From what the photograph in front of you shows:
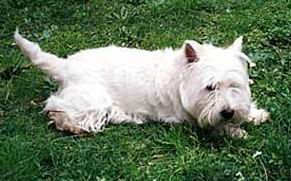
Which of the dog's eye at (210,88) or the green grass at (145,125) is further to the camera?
the dog's eye at (210,88)

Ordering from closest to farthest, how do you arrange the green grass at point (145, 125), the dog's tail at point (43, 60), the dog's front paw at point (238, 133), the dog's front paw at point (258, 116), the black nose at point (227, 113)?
the green grass at point (145, 125)
the black nose at point (227, 113)
the dog's front paw at point (238, 133)
the dog's front paw at point (258, 116)
the dog's tail at point (43, 60)

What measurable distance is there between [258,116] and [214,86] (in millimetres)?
654

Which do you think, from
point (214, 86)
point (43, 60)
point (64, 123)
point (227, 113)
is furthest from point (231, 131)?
point (43, 60)

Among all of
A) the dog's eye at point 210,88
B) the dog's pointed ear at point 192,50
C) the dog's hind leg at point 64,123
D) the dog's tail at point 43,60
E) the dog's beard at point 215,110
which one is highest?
the dog's pointed ear at point 192,50

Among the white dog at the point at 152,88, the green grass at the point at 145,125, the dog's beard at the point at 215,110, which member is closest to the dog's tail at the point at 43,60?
the white dog at the point at 152,88

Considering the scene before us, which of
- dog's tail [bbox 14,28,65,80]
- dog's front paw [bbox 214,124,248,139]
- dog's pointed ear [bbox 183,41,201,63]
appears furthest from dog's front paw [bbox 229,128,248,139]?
dog's tail [bbox 14,28,65,80]

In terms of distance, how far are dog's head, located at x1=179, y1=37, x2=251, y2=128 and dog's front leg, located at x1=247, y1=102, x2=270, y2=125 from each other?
41 centimetres

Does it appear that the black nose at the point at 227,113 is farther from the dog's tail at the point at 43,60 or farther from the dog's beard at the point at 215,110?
the dog's tail at the point at 43,60

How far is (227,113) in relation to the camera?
19.3 feet

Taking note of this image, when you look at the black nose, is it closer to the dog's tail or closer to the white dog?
the white dog

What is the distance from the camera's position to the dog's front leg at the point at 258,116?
6402 mm

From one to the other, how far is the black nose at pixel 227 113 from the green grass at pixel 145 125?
0.22m

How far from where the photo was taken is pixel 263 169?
5.44 m

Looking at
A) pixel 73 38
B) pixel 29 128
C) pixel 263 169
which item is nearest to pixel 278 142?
pixel 263 169
